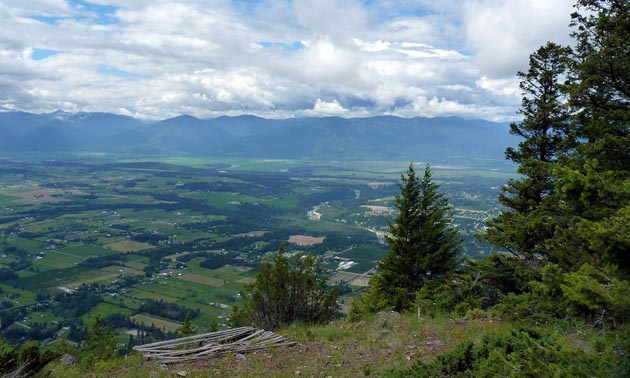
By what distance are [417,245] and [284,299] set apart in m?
7.94

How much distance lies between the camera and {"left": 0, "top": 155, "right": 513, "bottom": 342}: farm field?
54.5 metres

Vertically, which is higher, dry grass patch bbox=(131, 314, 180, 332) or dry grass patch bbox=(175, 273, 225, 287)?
dry grass patch bbox=(131, 314, 180, 332)

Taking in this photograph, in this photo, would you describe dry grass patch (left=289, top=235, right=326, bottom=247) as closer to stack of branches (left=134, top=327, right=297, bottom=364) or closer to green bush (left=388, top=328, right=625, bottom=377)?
stack of branches (left=134, top=327, right=297, bottom=364)

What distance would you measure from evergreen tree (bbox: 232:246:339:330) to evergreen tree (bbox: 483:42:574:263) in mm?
7254

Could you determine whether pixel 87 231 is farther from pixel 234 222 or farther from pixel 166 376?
pixel 166 376

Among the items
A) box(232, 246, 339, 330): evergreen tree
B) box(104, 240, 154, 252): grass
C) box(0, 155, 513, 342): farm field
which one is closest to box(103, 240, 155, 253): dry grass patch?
box(104, 240, 154, 252): grass

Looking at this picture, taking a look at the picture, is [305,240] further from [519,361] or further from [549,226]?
[519,361]

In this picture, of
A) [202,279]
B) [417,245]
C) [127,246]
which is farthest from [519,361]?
[127,246]

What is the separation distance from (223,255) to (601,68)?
274ft

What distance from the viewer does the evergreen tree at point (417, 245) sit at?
62.1 ft

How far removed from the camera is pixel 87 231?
106 m

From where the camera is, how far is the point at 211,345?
32.1ft

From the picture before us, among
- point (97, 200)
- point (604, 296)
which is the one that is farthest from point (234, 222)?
point (604, 296)

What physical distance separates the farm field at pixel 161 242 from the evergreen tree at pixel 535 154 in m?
4.71
